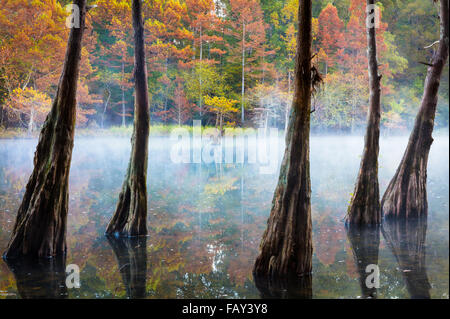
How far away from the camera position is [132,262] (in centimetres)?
682

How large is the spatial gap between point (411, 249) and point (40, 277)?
5813 millimetres

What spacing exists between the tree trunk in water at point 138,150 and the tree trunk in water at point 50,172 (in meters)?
1.41

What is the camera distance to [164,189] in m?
14.3

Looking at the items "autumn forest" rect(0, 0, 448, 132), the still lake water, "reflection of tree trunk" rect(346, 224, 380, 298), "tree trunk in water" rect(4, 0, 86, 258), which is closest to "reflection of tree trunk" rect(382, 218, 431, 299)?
the still lake water

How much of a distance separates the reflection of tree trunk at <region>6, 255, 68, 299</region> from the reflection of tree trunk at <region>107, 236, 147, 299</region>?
2.62 feet

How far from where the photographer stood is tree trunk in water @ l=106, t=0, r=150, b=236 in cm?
788

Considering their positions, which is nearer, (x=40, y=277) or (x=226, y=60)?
(x=40, y=277)

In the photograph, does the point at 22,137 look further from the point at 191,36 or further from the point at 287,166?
the point at 287,166

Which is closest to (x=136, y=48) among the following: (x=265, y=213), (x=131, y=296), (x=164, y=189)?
(x=131, y=296)

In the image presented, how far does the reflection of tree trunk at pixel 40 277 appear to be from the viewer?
542cm

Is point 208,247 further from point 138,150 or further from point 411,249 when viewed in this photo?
point 411,249

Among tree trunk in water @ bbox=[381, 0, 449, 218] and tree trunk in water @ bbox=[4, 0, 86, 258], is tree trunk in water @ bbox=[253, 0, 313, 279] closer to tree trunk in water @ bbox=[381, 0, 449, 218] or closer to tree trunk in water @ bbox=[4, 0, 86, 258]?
tree trunk in water @ bbox=[4, 0, 86, 258]

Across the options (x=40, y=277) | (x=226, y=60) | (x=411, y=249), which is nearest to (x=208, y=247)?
(x=40, y=277)
